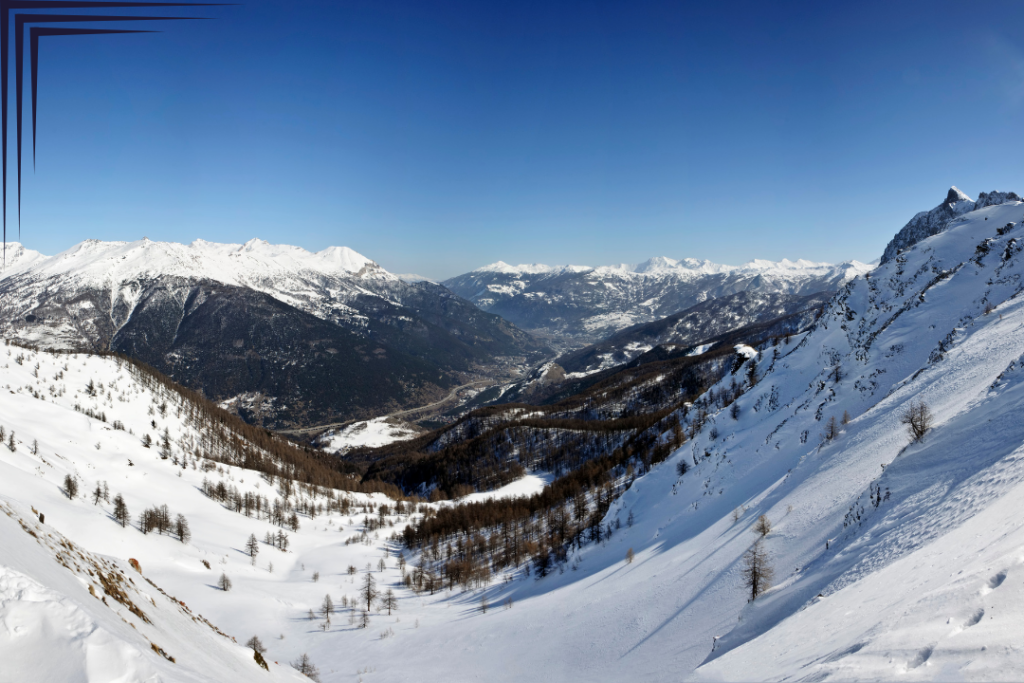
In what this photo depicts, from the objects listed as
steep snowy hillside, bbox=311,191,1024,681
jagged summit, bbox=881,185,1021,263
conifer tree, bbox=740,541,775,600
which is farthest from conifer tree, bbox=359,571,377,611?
jagged summit, bbox=881,185,1021,263

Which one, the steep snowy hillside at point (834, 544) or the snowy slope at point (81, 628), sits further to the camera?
the steep snowy hillside at point (834, 544)

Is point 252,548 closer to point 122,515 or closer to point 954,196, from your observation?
point 122,515

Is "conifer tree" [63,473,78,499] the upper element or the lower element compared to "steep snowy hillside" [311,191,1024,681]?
lower

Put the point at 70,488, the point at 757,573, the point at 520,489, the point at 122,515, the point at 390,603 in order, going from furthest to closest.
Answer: the point at 520,489 < the point at 70,488 < the point at 122,515 < the point at 390,603 < the point at 757,573

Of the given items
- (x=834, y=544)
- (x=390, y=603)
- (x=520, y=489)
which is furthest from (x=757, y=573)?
(x=520, y=489)

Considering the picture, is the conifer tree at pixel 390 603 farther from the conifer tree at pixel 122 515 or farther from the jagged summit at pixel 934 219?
the jagged summit at pixel 934 219

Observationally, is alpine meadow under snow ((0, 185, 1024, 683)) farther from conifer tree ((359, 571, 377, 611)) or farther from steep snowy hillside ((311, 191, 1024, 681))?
conifer tree ((359, 571, 377, 611))

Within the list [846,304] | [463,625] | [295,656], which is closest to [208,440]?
[295,656]

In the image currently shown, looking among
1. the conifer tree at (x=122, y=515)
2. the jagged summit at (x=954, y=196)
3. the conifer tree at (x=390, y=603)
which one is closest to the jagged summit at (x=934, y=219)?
the jagged summit at (x=954, y=196)

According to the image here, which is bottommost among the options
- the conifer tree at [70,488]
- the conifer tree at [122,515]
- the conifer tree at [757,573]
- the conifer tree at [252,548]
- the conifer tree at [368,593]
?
the conifer tree at [252,548]
